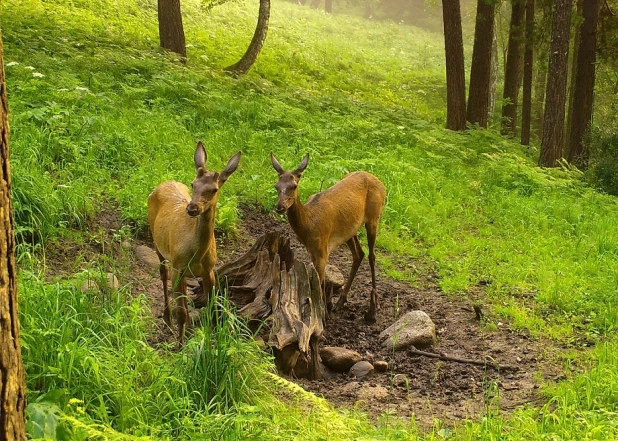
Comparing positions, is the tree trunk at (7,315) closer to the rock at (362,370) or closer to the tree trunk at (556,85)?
the rock at (362,370)

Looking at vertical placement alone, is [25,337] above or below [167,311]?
above

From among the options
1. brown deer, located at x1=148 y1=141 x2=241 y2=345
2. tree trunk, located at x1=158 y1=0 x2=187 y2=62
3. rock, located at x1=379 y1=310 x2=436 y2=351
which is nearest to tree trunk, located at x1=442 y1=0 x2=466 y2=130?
tree trunk, located at x1=158 y1=0 x2=187 y2=62

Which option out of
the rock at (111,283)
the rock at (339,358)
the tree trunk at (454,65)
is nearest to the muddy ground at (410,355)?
the rock at (339,358)

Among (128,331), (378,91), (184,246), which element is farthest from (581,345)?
(378,91)

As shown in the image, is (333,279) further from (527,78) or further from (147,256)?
(527,78)

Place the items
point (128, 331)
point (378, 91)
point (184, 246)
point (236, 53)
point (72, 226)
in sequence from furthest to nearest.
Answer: point (378, 91)
point (236, 53)
point (72, 226)
point (184, 246)
point (128, 331)

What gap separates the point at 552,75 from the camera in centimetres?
1462

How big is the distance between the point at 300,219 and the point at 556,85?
9282 mm

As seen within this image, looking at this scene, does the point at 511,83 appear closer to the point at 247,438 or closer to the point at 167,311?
the point at 167,311

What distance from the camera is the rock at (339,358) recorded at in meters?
6.44

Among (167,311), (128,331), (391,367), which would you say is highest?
(128,331)

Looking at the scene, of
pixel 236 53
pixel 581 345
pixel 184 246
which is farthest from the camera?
pixel 236 53

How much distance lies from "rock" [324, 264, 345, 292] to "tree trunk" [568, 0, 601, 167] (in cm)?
1122

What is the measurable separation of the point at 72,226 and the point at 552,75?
35.0 ft
